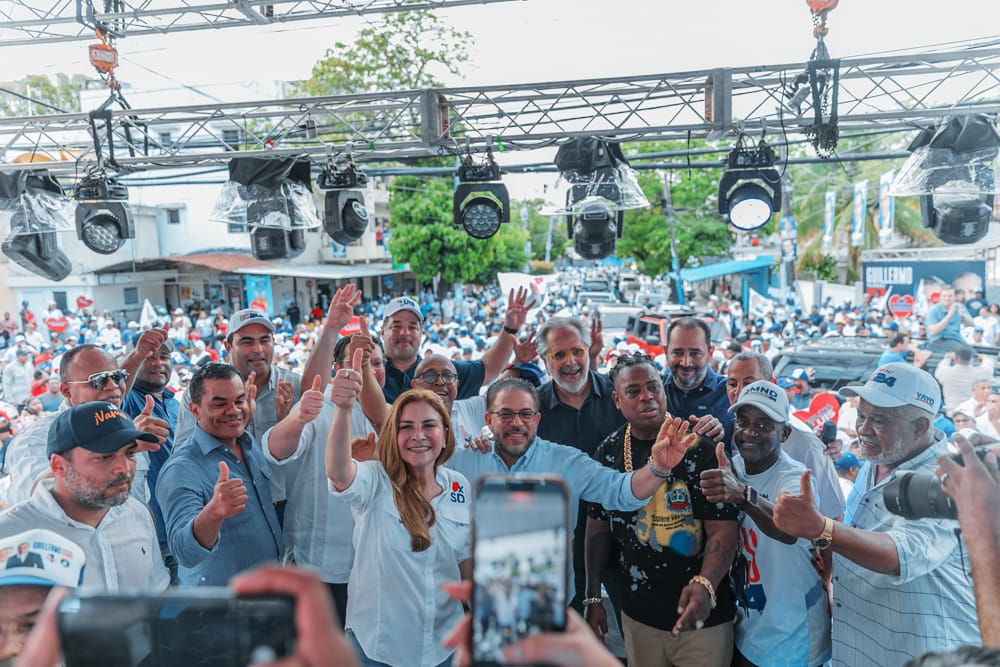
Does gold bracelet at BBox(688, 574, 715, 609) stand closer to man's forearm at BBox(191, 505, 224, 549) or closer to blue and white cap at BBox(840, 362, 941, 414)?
blue and white cap at BBox(840, 362, 941, 414)

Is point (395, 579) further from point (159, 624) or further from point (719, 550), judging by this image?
point (159, 624)

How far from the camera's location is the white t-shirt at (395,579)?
7.83 ft

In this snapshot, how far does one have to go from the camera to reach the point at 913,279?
19500 mm

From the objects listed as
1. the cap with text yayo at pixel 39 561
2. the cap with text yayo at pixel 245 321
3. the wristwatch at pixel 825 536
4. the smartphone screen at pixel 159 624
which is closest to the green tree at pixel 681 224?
the cap with text yayo at pixel 245 321

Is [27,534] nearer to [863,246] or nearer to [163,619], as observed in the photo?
[163,619]

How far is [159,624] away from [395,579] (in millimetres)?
1344

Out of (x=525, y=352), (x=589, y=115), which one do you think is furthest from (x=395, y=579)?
(x=589, y=115)

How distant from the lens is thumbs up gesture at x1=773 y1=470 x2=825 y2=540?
2.01m

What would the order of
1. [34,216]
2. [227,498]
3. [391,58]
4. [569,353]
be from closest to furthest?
1. [227,498]
2. [569,353]
3. [34,216]
4. [391,58]

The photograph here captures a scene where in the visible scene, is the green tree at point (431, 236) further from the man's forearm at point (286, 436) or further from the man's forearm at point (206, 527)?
the man's forearm at point (206, 527)

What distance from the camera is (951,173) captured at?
15.7 feet

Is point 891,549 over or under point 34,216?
under

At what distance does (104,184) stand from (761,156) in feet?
17.1

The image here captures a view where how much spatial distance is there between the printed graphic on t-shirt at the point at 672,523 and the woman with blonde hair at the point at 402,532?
762 mm
